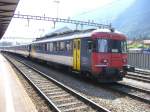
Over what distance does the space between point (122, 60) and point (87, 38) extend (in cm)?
210

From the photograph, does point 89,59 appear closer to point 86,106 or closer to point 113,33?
point 113,33

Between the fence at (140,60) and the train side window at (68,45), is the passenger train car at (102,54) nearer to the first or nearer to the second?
the train side window at (68,45)

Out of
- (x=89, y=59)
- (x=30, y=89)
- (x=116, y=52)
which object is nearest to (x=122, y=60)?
Answer: (x=116, y=52)

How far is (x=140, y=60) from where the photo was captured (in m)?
28.1

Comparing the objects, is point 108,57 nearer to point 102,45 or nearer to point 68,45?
point 102,45

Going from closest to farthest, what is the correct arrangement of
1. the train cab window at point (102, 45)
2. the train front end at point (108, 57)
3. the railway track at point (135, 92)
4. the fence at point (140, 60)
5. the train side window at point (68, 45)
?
the railway track at point (135, 92), the train front end at point (108, 57), the train cab window at point (102, 45), the train side window at point (68, 45), the fence at point (140, 60)

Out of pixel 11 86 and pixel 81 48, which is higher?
pixel 81 48

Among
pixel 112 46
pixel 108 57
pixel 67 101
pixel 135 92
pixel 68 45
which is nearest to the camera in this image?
pixel 67 101

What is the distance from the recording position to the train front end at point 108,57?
16688 millimetres

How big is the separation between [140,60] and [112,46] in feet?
37.0

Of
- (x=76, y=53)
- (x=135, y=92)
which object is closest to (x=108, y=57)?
(x=135, y=92)

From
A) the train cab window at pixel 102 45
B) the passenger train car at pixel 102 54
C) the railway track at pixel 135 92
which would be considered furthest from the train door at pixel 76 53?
the railway track at pixel 135 92

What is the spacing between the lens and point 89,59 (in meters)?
17.2

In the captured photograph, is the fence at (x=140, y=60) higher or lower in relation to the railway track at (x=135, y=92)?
higher
